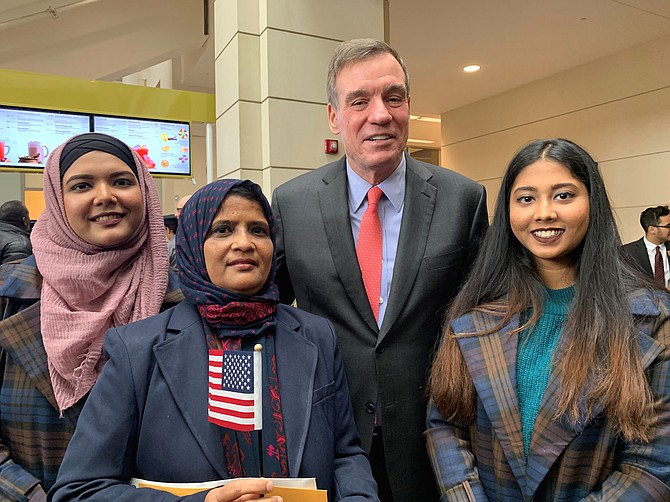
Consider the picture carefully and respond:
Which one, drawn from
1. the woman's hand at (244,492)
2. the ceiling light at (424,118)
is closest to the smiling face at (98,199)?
the woman's hand at (244,492)

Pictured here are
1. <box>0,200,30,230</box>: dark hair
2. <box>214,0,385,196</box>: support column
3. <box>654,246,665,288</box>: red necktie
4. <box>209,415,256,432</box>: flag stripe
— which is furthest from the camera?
<box>654,246,665,288</box>: red necktie

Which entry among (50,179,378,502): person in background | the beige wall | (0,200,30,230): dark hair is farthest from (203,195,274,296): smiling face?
the beige wall

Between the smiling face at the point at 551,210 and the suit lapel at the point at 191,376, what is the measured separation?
936 millimetres

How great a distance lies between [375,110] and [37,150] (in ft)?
13.9

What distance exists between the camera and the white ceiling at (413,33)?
596 centimetres

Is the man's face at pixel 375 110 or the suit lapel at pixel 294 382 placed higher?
the man's face at pixel 375 110

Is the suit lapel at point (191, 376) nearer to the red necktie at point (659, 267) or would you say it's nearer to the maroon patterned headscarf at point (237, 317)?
the maroon patterned headscarf at point (237, 317)

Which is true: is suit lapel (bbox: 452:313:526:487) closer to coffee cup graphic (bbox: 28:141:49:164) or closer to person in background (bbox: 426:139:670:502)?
person in background (bbox: 426:139:670:502)

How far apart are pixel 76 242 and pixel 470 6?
17.7 feet

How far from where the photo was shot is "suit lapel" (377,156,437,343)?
1.68 metres

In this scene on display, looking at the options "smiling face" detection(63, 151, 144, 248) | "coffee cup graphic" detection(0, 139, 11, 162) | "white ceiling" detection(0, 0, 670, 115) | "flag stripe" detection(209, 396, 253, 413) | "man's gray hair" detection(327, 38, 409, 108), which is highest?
"white ceiling" detection(0, 0, 670, 115)

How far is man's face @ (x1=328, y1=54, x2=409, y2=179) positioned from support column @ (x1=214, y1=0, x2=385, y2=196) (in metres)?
2.49

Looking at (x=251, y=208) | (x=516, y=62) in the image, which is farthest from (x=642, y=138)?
(x=251, y=208)

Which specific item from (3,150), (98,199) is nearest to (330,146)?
(3,150)
